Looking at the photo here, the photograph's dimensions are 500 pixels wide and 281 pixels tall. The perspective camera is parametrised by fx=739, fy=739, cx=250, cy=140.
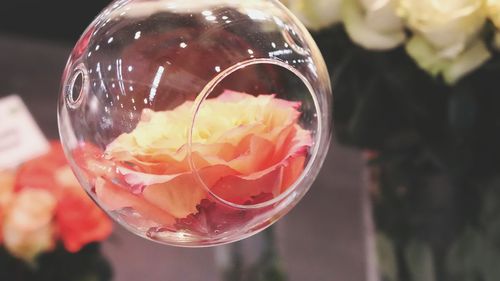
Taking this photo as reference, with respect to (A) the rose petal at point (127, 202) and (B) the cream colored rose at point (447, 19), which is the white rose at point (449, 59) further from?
(A) the rose petal at point (127, 202)

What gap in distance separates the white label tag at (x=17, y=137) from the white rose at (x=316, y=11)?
1.15ft

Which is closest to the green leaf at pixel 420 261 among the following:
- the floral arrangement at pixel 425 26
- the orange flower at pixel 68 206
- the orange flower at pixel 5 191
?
the floral arrangement at pixel 425 26

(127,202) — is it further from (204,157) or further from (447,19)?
(447,19)

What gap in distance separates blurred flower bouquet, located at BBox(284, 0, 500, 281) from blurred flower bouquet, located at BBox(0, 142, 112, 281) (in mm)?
294

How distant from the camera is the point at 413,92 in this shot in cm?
74

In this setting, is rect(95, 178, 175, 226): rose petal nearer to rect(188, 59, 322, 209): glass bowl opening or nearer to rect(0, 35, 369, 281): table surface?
rect(188, 59, 322, 209): glass bowl opening

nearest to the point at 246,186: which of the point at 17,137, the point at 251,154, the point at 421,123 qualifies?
the point at 251,154

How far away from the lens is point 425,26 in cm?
62

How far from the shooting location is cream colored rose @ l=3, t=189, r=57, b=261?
0.75 meters

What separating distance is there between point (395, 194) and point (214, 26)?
1.35 ft

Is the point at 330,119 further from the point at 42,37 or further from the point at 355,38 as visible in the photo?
the point at 42,37

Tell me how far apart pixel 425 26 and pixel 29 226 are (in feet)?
1.41

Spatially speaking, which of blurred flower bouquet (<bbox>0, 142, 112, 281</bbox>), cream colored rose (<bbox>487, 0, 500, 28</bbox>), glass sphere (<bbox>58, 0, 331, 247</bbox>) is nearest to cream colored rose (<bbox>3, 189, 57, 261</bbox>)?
blurred flower bouquet (<bbox>0, 142, 112, 281</bbox>)

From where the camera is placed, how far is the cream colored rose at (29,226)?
747 mm
